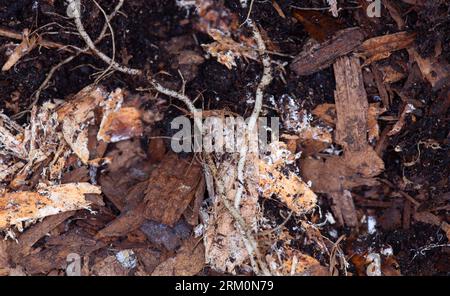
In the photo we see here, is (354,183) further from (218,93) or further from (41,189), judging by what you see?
(41,189)

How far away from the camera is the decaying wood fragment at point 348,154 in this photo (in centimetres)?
178

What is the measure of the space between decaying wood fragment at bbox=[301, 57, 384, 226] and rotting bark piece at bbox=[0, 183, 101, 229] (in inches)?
34.5

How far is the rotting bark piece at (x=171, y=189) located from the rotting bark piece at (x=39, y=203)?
0.26 meters

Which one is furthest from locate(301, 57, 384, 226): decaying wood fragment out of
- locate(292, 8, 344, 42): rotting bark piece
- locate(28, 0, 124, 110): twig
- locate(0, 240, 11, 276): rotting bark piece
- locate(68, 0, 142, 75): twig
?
locate(0, 240, 11, 276): rotting bark piece

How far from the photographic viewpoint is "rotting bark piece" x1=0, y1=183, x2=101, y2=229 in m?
1.74

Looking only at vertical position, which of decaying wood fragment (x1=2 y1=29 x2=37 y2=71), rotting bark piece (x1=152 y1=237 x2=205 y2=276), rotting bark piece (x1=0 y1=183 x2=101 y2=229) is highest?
decaying wood fragment (x1=2 y1=29 x2=37 y2=71)

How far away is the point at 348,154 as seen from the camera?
180cm

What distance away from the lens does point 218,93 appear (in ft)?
6.08

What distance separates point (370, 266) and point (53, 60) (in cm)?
Result: 146

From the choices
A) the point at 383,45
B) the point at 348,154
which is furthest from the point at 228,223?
the point at 383,45

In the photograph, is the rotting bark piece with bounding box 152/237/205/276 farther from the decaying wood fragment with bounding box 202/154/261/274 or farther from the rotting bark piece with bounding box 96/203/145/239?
the rotting bark piece with bounding box 96/203/145/239

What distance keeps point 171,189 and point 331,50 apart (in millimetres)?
795

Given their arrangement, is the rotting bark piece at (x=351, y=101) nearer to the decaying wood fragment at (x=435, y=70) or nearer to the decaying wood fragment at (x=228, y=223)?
the decaying wood fragment at (x=435, y=70)
